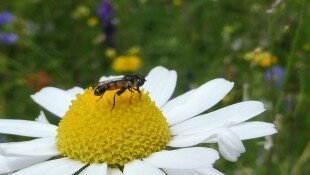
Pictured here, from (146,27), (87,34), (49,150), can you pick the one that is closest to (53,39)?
(87,34)

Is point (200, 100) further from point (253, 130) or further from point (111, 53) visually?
point (111, 53)

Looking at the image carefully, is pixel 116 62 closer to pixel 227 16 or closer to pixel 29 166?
pixel 227 16

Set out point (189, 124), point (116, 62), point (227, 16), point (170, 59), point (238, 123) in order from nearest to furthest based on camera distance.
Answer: point (238, 123), point (189, 124), point (116, 62), point (170, 59), point (227, 16)

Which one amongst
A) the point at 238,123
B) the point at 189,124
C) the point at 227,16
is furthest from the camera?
the point at 227,16

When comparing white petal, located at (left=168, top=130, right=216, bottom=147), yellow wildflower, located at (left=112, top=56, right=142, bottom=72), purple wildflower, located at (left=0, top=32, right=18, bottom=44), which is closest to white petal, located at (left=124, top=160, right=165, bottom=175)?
white petal, located at (left=168, top=130, right=216, bottom=147)

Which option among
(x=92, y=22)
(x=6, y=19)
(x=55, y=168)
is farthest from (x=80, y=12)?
(x=55, y=168)

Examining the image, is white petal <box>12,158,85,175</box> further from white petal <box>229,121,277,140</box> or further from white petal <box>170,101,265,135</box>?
white petal <box>229,121,277,140</box>

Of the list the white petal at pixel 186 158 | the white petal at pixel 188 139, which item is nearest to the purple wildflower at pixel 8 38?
the white petal at pixel 188 139
